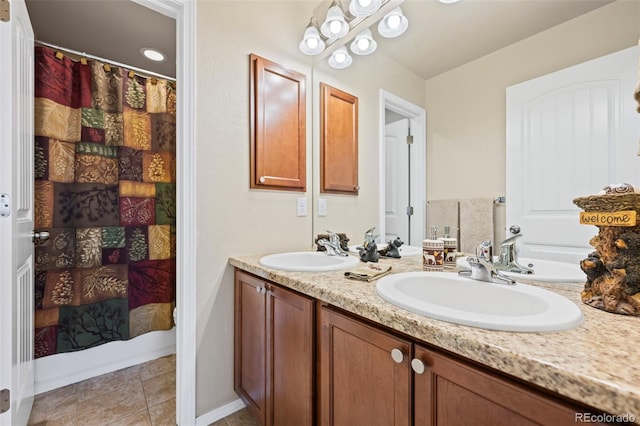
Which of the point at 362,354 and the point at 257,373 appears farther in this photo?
the point at 257,373

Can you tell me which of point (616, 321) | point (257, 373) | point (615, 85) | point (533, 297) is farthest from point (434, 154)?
point (257, 373)

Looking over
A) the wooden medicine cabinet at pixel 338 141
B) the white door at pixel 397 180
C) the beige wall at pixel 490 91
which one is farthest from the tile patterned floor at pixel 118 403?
the beige wall at pixel 490 91

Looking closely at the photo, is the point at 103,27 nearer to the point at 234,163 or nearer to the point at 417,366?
the point at 234,163

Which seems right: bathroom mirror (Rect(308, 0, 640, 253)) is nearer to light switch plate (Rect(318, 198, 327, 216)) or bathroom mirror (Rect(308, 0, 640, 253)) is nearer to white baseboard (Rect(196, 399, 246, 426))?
light switch plate (Rect(318, 198, 327, 216))

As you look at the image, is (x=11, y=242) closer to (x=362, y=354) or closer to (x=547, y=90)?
(x=362, y=354)

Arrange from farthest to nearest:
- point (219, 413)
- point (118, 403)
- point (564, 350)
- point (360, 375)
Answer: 1. point (118, 403)
2. point (219, 413)
3. point (360, 375)
4. point (564, 350)

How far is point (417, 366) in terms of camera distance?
1.90 feet

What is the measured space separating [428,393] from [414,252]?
84 cm

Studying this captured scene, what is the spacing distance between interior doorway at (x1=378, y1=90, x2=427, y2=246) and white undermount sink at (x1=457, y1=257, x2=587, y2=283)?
377mm

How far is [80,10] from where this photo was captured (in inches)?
61.8

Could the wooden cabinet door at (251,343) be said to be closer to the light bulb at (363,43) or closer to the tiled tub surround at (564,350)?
the tiled tub surround at (564,350)

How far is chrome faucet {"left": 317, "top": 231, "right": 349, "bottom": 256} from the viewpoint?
1502 millimetres

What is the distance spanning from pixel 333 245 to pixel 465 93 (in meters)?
0.94

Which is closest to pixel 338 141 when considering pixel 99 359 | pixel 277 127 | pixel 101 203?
pixel 277 127
